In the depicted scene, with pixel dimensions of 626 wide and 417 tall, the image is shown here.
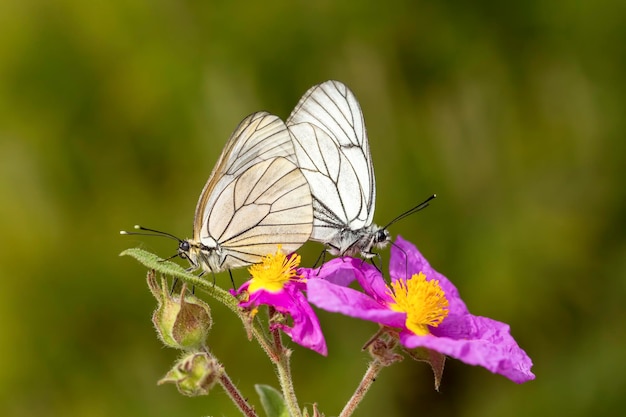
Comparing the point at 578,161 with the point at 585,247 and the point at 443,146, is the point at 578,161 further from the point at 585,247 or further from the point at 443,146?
the point at 443,146

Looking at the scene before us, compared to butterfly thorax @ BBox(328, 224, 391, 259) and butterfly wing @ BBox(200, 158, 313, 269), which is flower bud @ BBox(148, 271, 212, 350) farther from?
butterfly thorax @ BBox(328, 224, 391, 259)

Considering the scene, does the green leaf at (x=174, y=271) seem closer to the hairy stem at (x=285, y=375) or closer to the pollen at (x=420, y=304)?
the hairy stem at (x=285, y=375)

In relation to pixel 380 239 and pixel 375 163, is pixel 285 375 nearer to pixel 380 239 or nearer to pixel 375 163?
pixel 380 239

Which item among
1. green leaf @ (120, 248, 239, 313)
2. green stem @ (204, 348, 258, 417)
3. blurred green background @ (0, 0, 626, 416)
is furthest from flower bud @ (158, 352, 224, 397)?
blurred green background @ (0, 0, 626, 416)

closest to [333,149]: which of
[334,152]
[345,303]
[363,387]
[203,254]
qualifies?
[334,152]

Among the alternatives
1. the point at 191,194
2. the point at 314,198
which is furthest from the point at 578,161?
the point at 191,194

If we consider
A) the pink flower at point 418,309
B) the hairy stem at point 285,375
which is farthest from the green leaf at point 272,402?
the pink flower at point 418,309
